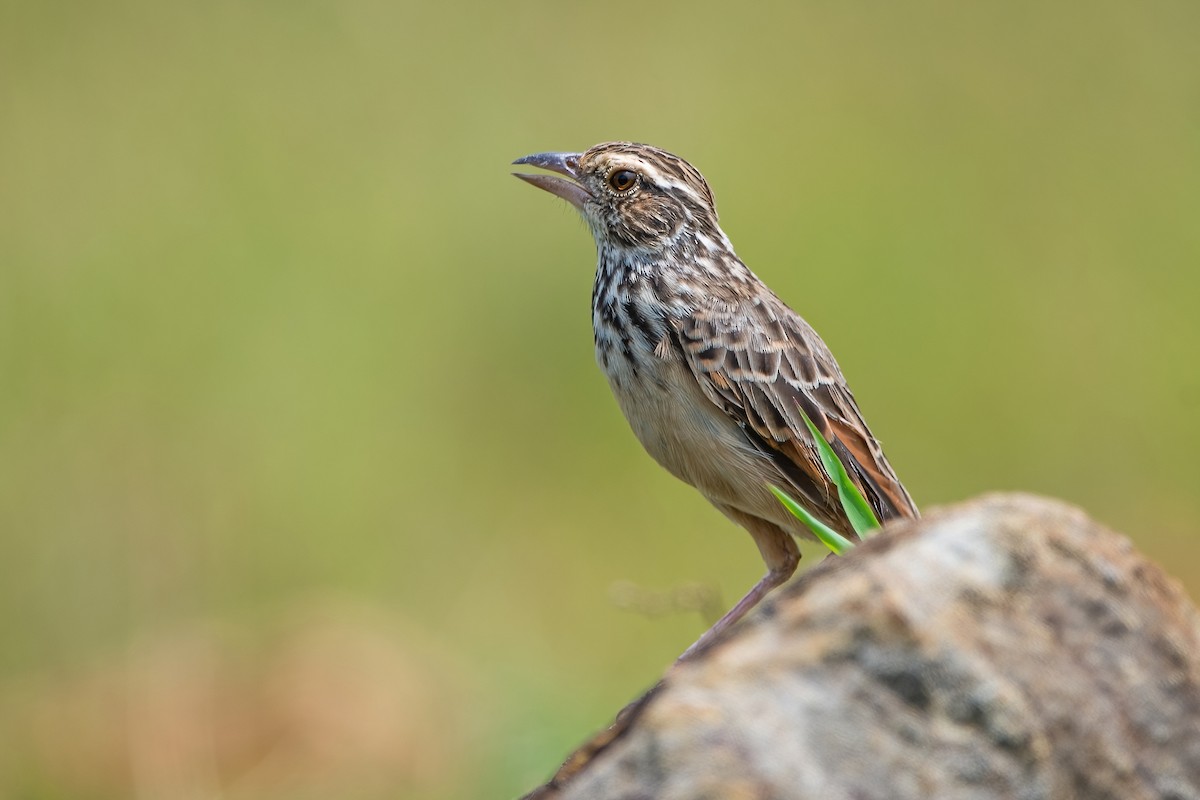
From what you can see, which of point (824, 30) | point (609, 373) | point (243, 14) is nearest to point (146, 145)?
point (243, 14)

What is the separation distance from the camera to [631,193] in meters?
6.20

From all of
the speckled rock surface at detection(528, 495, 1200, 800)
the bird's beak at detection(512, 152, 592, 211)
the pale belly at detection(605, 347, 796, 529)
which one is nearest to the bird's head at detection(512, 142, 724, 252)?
the bird's beak at detection(512, 152, 592, 211)

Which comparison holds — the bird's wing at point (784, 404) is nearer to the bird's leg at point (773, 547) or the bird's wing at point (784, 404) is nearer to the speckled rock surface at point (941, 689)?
the bird's leg at point (773, 547)

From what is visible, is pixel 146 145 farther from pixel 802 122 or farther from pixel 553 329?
pixel 802 122

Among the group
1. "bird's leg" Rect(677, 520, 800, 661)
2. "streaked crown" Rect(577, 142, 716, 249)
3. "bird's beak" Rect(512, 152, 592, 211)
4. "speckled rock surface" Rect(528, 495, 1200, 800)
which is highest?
"bird's beak" Rect(512, 152, 592, 211)

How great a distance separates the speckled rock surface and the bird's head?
11.4 feet

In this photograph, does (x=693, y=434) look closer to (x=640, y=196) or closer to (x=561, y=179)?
(x=640, y=196)

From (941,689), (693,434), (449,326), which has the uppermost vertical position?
(449,326)

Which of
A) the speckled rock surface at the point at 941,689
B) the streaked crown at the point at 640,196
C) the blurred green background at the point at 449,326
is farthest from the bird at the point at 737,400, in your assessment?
the speckled rock surface at the point at 941,689

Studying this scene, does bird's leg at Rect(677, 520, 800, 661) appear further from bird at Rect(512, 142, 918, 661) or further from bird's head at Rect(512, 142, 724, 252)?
bird's head at Rect(512, 142, 724, 252)

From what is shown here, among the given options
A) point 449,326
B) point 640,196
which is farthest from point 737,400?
point 449,326

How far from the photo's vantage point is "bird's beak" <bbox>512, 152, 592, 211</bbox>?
6207 mm

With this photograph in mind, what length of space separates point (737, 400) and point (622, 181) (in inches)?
48.3

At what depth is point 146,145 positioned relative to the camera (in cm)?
1286
